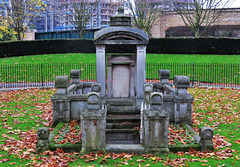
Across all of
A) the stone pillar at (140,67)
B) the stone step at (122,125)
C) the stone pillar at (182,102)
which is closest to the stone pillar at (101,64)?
the stone pillar at (140,67)

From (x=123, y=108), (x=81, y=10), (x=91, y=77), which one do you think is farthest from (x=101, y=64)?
(x=81, y=10)

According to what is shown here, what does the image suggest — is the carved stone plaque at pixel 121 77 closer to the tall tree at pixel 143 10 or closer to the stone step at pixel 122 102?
the stone step at pixel 122 102

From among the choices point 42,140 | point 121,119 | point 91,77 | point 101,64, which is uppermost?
point 101,64

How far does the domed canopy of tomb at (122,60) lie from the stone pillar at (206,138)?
145 inches

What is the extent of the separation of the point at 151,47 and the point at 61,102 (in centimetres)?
2308

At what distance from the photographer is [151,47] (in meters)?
32.4

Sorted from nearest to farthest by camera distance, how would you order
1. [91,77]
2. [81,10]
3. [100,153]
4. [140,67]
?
[100,153] → [140,67] → [91,77] → [81,10]

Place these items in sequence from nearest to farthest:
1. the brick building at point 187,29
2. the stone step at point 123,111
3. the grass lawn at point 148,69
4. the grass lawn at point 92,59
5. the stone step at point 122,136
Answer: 1. the stone step at point 122,136
2. the stone step at point 123,111
3. the grass lawn at point 148,69
4. the grass lawn at point 92,59
5. the brick building at point 187,29

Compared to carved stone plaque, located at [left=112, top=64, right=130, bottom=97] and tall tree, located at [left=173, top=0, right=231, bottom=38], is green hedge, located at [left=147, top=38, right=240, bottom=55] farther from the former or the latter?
carved stone plaque, located at [left=112, top=64, right=130, bottom=97]

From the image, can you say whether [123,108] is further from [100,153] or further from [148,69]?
[148,69]

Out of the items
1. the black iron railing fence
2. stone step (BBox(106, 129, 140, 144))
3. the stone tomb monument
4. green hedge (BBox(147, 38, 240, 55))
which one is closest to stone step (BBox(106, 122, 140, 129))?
the stone tomb monument

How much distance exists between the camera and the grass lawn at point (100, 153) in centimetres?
698

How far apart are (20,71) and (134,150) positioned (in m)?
18.0

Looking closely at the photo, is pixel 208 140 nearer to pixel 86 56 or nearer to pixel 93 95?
pixel 93 95
